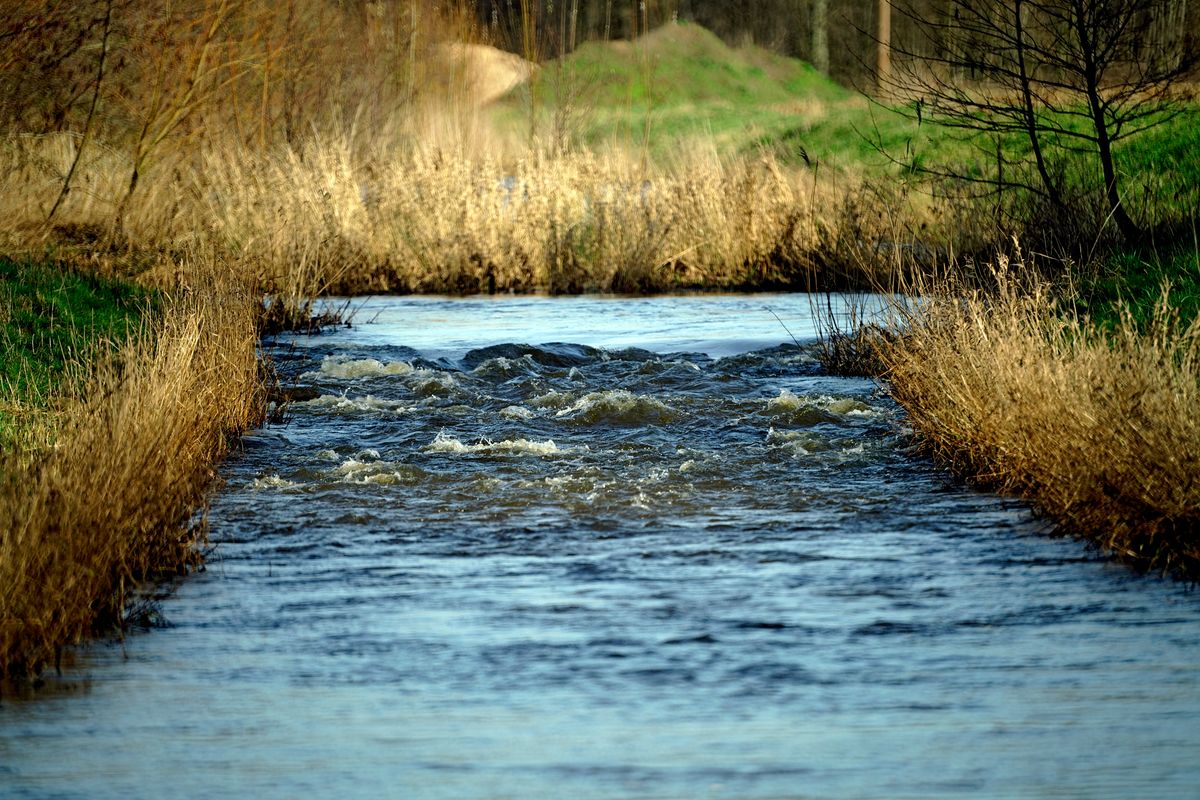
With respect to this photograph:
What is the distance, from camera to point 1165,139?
82.8 ft

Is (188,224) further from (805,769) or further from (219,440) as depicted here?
(805,769)

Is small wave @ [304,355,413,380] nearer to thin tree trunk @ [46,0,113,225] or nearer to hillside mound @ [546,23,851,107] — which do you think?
thin tree trunk @ [46,0,113,225]

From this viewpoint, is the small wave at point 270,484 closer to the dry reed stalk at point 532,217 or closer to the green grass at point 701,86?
the dry reed stalk at point 532,217

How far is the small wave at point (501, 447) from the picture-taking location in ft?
31.4

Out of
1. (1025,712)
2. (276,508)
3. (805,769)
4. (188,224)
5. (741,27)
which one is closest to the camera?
(805,769)

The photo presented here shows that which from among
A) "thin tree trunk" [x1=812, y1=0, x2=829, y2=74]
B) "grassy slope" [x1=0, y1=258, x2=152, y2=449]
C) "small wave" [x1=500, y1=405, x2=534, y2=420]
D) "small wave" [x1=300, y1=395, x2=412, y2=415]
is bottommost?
"small wave" [x1=500, y1=405, x2=534, y2=420]

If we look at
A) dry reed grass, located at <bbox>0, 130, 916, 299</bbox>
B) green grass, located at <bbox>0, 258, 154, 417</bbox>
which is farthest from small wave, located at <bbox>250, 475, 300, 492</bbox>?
dry reed grass, located at <bbox>0, 130, 916, 299</bbox>

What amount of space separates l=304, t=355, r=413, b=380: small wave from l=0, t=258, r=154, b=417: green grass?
1476 millimetres

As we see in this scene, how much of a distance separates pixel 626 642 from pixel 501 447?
13.2 ft

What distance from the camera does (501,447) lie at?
9656mm

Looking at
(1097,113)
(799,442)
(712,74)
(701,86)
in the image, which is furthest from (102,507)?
(712,74)

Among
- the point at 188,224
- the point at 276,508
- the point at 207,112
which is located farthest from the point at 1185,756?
the point at 207,112

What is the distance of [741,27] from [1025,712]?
59.0 metres

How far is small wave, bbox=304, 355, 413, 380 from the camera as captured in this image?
1305 cm
